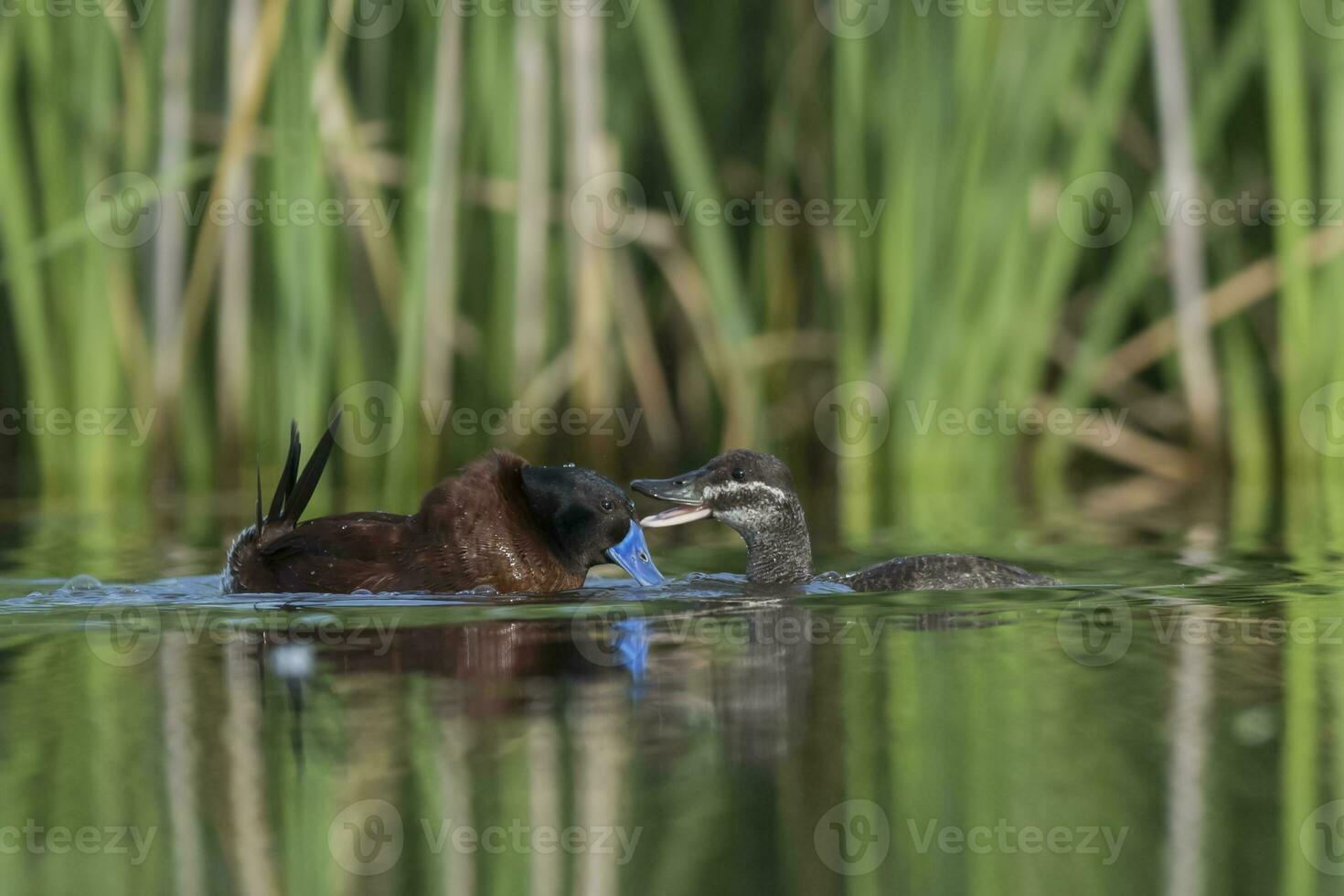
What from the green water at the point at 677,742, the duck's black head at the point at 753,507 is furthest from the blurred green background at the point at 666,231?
the green water at the point at 677,742

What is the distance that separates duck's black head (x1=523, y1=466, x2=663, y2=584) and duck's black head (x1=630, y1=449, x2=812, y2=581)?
30 centimetres

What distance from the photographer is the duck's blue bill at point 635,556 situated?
20.5 feet

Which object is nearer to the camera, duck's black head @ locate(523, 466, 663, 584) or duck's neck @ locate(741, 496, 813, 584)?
duck's black head @ locate(523, 466, 663, 584)

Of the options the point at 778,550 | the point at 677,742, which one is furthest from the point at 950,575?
the point at 677,742

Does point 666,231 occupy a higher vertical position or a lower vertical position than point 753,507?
higher

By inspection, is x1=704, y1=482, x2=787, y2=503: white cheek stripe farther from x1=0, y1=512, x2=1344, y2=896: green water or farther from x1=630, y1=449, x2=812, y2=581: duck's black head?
x1=0, y1=512, x2=1344, y2=896: green water

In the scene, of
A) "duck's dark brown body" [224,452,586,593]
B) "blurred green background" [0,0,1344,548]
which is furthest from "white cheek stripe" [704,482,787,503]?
"blurred green background" [0,0,1344,548]

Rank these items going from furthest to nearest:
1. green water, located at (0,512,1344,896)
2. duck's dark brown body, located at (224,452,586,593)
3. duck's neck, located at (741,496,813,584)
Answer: duck's neck, located at (741,496,813,584)
duck's dark brown body, located at (224,452,586,593)
green water, located at (0,512,1344,896)

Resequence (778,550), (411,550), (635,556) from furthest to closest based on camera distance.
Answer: (778,550) < (635,556) < (411,550)

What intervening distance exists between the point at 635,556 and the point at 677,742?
2.52m

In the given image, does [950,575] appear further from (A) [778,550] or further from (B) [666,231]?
(B) [666,231]

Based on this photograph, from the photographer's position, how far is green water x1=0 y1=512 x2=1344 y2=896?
3.05 metres

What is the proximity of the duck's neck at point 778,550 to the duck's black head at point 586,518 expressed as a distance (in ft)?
1.66

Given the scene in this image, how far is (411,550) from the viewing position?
5961 mm
